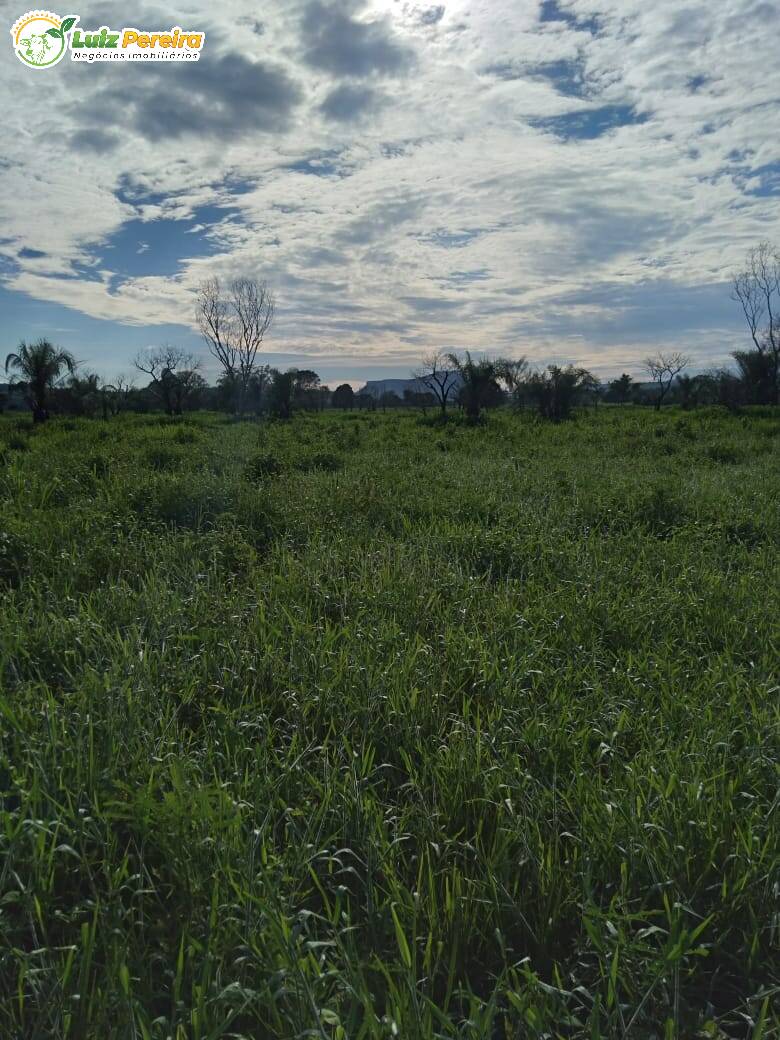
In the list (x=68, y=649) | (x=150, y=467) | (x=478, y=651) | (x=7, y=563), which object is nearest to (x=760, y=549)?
(x=478, y=651)

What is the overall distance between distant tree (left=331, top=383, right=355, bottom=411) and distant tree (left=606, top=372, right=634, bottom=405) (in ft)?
75.4

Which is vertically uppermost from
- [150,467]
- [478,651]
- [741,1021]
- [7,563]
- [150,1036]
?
[150,467]

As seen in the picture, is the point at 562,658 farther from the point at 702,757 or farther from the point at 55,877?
the point at 55,877

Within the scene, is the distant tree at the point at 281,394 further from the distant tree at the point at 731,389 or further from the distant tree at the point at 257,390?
the distant tree at the point at 731,389

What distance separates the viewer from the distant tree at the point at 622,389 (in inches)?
2109

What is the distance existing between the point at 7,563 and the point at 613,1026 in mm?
3964

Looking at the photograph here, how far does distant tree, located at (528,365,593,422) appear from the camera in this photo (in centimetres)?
2620

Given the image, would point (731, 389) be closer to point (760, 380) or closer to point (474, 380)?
point (760, 380)

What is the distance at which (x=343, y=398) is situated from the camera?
194ft

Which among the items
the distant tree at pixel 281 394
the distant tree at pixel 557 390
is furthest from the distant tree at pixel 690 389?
the distant tree at pixel 281 394

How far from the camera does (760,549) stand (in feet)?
15.9

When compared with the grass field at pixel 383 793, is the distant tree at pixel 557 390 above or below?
above

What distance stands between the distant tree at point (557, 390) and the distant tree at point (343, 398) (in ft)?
110

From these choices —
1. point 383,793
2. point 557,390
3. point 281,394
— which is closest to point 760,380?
point 557,390
